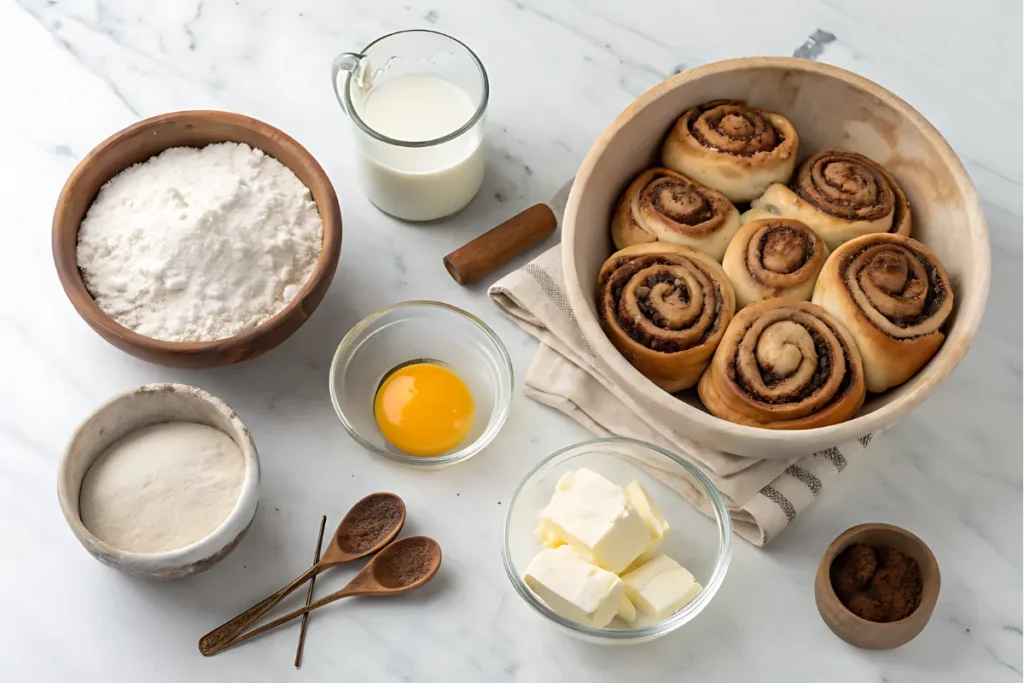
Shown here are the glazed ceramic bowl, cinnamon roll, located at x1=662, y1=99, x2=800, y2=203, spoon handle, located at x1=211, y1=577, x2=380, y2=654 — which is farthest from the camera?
cinnamon roll, located at x1=662, y1=99, x2=800, y2=203

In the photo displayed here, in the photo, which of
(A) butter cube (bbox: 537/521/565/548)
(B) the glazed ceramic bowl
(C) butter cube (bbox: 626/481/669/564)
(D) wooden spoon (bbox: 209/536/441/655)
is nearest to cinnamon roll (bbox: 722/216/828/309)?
(C) butter cube (bbox: 626/481/669/564)

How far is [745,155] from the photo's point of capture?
59.9 inches

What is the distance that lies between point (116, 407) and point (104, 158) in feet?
1.29

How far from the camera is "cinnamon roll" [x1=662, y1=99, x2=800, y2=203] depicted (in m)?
1.52

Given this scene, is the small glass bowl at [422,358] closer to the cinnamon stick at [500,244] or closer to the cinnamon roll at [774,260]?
the cinnamon stick at [500,244]

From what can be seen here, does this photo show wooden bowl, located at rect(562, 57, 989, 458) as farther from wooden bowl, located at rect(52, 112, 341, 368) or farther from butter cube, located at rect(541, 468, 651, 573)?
wooden bowl, located at rect(52, 112, 341, 368)

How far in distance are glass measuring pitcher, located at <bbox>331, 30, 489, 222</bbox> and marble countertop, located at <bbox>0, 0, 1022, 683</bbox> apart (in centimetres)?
8

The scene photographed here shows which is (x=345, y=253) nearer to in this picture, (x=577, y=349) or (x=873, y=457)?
(x=577, y=349)

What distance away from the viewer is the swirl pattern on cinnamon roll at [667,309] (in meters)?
1.40

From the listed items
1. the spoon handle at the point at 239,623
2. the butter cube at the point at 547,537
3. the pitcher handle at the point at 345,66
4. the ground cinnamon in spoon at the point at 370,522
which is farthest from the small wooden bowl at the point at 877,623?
the pitcher handle at the point at 345,66

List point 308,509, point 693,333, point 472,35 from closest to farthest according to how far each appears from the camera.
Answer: point 693,333 → point 308,509 → point 472,35

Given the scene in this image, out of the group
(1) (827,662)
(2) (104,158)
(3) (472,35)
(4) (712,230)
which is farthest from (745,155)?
(2) (104,158)

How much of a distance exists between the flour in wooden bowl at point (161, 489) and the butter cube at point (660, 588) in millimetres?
560

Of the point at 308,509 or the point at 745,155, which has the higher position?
the point at 745,155
